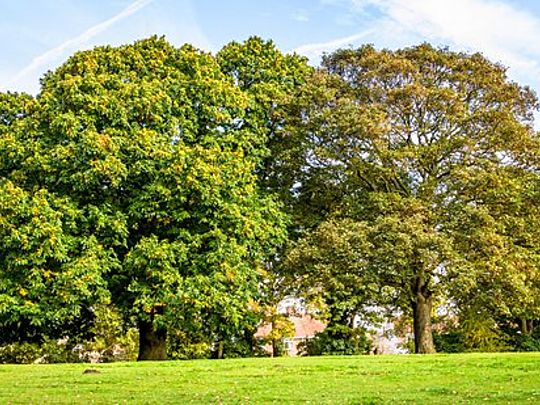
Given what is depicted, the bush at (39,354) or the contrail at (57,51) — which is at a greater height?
the contrail at (57,51)

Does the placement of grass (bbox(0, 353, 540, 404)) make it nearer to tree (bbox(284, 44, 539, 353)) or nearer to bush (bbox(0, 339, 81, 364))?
tree (bbox(284, 44, 539, 353))

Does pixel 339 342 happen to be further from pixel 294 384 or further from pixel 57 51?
pixel 294 384

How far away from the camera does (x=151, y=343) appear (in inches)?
1128

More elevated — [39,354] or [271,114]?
[271,114]

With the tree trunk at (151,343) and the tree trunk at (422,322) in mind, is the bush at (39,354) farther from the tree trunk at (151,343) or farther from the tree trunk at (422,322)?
the tree trunk at (422,322)

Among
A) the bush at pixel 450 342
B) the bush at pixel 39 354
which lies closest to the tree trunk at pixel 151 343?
the bush at pixel 39 354

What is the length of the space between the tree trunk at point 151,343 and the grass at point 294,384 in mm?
10126

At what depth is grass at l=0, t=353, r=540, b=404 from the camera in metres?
11.0

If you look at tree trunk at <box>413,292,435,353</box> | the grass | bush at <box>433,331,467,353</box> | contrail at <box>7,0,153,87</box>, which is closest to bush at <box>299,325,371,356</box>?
tree trunk at <box>413,292,435,353</box>

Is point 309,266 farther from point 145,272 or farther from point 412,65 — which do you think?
point 412,65

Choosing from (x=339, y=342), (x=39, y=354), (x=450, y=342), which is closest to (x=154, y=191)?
(x=339, y=342)

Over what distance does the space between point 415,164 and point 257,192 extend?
7.03 m

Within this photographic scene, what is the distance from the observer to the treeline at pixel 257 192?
84.1ft

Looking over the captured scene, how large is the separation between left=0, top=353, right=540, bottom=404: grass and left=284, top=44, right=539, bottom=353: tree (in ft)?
30.0
